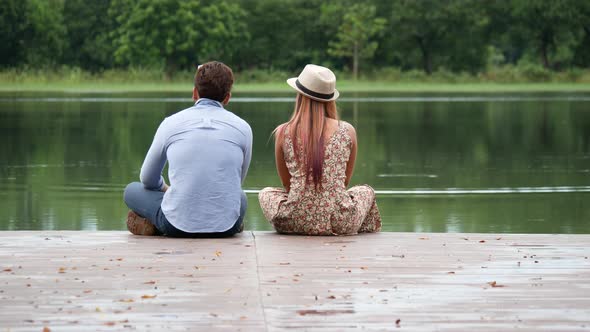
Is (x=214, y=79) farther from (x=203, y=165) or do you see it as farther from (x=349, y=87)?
(x=349, y=87)

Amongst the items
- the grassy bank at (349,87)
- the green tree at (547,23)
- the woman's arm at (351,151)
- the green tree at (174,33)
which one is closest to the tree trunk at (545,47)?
the green tree at (547,23)

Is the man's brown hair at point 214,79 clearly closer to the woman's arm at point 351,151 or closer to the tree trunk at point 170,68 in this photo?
the woman's arm at point 351,151

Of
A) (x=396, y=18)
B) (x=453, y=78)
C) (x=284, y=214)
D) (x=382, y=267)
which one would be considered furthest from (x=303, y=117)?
(x=396, y=18)

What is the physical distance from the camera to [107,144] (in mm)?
17078

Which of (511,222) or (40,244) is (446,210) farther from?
(40,244)

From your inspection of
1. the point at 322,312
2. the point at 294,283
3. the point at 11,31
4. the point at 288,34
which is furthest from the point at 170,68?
the point at 322,312

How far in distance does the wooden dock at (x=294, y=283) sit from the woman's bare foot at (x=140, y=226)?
6 centimetres

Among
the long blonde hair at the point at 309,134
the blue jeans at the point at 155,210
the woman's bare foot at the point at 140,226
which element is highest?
the long blonde hair at the point at 309,134

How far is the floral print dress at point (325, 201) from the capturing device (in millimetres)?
5941

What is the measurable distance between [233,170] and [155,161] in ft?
1.29

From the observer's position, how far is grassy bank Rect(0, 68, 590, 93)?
1946 inches

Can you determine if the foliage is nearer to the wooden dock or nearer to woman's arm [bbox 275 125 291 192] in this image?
woman's arm [bbox 275 125 291 192]

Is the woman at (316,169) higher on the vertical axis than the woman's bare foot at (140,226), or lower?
higher

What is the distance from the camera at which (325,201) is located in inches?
234
